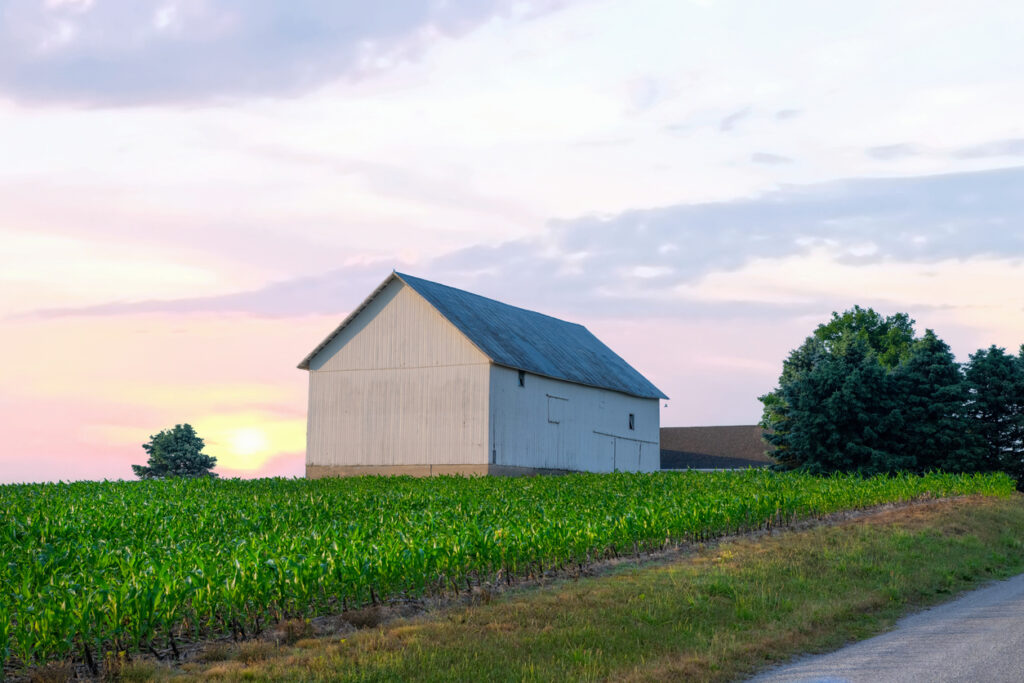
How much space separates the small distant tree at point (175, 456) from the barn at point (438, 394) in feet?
63.0

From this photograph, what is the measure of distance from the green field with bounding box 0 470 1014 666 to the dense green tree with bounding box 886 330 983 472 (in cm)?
1497

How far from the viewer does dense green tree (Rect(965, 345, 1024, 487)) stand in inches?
1863

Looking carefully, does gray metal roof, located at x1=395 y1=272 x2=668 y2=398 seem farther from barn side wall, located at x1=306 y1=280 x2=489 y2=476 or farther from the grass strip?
the grass strip

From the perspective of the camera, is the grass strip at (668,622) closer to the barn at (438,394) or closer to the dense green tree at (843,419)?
the barn at (438,394)

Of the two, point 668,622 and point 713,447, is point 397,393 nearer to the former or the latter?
point 713,447

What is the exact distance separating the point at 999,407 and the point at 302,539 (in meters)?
42.2

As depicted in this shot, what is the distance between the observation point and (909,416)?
47594mm

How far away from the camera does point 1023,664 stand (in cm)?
1098

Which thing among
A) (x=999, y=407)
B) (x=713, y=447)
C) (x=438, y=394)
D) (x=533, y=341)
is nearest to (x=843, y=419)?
(x=999, y=407)

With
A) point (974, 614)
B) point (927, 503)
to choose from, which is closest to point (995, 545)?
point (927, 503)

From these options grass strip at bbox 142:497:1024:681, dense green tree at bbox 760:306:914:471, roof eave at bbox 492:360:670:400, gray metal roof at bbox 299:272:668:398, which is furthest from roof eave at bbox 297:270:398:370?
grass strip at bbox 142:497:1024:681

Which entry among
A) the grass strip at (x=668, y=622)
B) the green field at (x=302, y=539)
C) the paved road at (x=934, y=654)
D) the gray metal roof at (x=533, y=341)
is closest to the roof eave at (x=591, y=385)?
the gray metal roof at (x=533, y=341)

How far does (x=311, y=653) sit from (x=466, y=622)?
209 cm

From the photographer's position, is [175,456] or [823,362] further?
[175,456]
